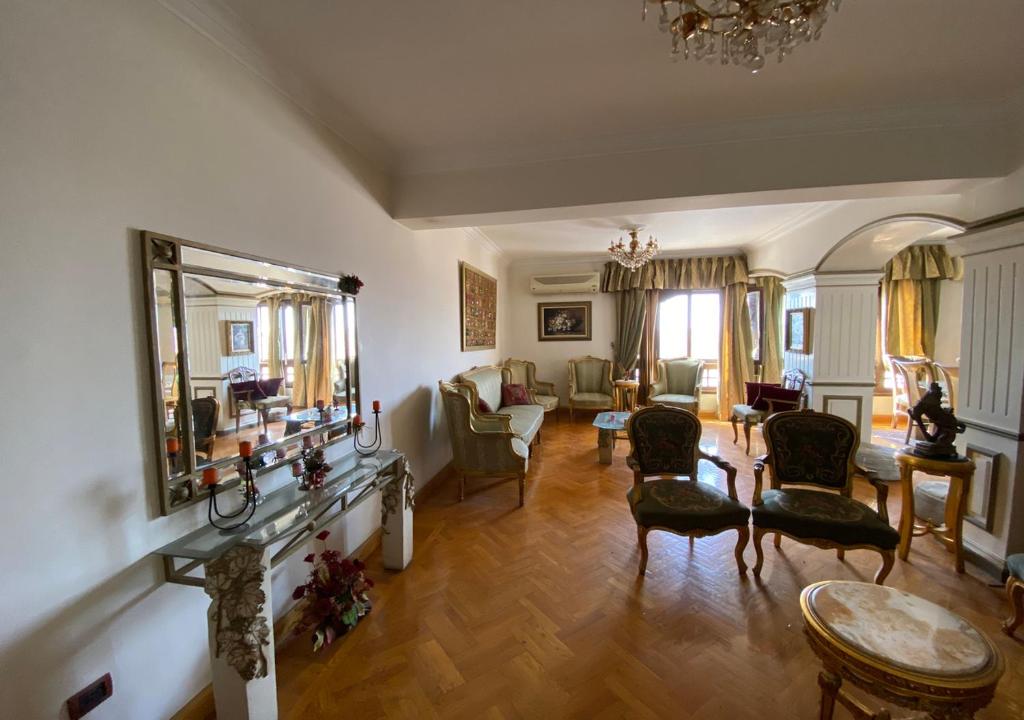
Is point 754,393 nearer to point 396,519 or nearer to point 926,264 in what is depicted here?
point 926,264

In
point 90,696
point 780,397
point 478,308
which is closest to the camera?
point 90,696

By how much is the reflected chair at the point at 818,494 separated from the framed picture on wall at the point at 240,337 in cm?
279

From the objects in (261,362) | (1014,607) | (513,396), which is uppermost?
(261,362)

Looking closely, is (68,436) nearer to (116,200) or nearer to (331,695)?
(116,200)

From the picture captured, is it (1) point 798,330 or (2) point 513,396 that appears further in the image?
(2) point 513,396

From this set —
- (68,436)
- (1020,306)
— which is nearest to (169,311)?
(68,436)

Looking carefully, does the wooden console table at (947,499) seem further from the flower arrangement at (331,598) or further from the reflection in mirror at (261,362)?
the reflection in mirror at (261,362)

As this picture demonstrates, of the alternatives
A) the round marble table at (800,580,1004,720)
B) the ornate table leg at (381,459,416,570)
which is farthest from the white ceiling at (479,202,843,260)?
the round marble table at (800,580,1004,720)

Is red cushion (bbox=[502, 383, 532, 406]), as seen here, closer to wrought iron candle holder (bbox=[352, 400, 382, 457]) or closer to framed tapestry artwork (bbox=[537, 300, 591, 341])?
framed tapestry artwork (bbox=[537, 300, 591, 341])

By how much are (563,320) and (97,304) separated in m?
5.80

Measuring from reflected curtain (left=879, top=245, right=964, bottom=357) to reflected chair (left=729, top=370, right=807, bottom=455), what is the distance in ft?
8.07

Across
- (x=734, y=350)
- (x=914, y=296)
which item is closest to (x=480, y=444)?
(x=734, y=350)

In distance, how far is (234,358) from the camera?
1607mm

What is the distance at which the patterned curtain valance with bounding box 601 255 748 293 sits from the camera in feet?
18.7
